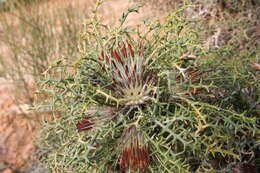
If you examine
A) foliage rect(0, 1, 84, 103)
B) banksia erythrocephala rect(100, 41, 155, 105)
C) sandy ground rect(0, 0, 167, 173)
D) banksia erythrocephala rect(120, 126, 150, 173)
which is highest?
foliage rect(0, 1, 84, 103)

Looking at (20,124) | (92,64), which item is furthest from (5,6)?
(92,64)

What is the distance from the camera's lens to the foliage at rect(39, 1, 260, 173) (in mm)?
1014

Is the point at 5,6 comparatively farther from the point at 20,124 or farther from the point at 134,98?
the point at 134,98

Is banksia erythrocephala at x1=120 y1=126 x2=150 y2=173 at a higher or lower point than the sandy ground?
higher

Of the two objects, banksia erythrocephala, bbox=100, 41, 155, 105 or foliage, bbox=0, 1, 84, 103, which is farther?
foliage, bbox=0, 1, 84, 103

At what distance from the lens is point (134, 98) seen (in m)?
1.06

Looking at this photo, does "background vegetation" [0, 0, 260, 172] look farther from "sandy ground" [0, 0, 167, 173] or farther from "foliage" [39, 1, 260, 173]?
"sandy ground" [0, 0, 167, 173]

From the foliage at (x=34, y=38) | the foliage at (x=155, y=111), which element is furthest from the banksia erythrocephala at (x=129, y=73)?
the foliage at (x=34, y=38)

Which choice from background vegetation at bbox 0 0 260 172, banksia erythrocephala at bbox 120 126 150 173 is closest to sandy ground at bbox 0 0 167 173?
background vegetation at bbox 0 0 260 172

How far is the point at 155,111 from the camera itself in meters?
1.04

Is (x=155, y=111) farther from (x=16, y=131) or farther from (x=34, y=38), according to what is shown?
(x=16, y=131)

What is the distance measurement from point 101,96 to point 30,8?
220 cm

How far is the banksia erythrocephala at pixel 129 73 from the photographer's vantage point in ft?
3.57

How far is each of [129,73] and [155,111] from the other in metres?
0.17
